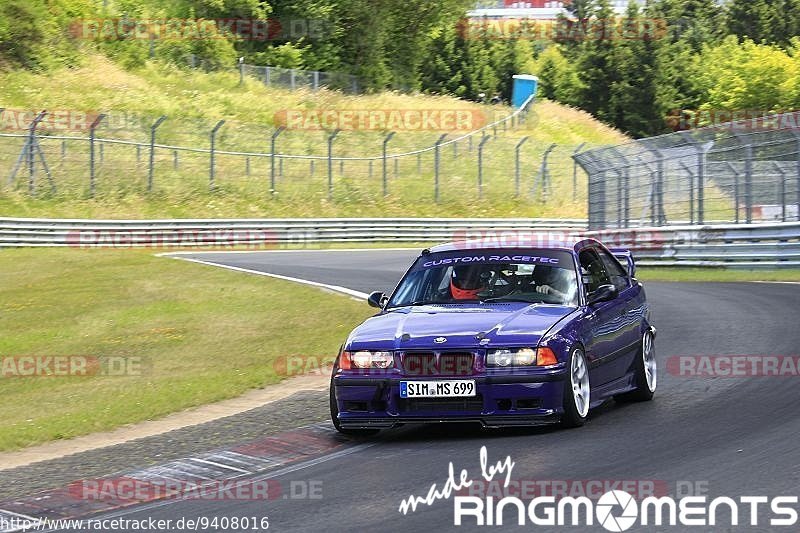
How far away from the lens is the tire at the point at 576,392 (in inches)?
354

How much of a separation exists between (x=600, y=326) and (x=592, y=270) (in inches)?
32.2

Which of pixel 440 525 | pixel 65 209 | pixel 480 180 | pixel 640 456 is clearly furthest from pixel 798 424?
pixel 480 180

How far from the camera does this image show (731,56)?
85938 millimetres

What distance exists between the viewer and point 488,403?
8.87 metres

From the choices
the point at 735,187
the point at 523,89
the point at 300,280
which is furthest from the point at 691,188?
the point at 523,89

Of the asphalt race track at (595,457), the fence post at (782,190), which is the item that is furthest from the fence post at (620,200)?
the asphalt race track at (595,457)

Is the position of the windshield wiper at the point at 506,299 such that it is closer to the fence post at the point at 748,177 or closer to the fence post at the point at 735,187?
the fence post at the point at 748,177

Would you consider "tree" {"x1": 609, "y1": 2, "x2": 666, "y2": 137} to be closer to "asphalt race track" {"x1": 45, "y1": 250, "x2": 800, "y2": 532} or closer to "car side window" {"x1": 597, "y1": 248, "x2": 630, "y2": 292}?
"asphalt race track" {"x1": 45, "y1": 250, "x2": 800, "y2": 532}

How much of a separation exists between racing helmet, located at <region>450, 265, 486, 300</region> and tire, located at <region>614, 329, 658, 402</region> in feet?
5.08

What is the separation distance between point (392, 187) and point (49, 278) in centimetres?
2491

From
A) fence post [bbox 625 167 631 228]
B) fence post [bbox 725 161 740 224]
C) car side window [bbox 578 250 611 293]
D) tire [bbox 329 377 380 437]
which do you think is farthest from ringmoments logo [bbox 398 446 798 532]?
fence post [bbox 625 167 631 228]

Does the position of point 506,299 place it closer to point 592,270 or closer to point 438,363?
point 592,270

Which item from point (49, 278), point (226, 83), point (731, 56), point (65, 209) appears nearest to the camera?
point (49, 278)

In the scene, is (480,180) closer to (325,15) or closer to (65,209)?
(65,209)
